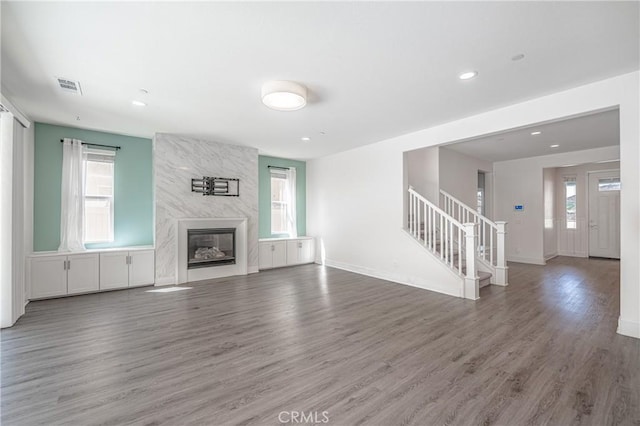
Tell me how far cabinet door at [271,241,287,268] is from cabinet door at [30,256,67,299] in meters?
3.90

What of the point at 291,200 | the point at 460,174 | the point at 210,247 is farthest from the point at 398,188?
the point at 210,247

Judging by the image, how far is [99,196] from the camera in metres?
5.35

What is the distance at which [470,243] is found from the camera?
4.66m

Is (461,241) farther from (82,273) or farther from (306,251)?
(82,273)

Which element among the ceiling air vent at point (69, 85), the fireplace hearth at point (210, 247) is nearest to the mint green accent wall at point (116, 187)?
the fireplace hearth at point (210, 247)

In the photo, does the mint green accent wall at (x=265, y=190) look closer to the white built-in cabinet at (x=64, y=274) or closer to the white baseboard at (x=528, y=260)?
the white built-in cabinet at (x=64, y=274)

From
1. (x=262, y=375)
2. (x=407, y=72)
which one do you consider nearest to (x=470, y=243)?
(x=407, y=72)

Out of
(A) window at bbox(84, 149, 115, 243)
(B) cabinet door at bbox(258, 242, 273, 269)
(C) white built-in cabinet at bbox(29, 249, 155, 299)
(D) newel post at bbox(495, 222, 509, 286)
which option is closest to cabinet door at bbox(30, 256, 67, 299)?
(C) white built-in cabinet at bbox(29, 249, 155, 299)

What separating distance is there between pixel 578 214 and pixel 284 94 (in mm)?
9735

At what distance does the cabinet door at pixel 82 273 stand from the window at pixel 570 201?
12.0 meters

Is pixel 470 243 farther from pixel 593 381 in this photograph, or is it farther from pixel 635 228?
pixel 593 381

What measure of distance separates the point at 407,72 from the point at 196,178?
4577 mm

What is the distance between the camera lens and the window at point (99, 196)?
207 inches

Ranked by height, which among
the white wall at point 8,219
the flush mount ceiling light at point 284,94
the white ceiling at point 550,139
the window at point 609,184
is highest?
the white ceiling at point 550,139
